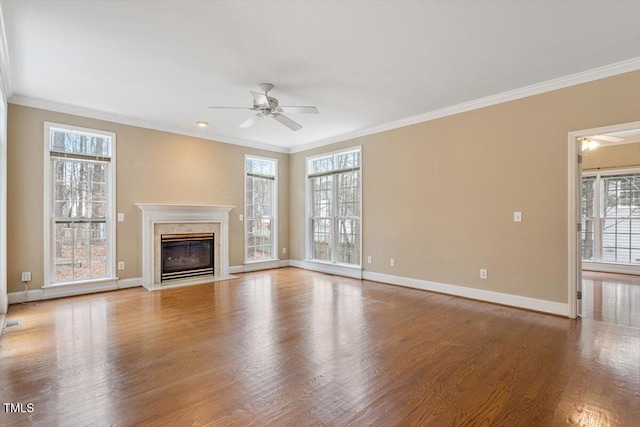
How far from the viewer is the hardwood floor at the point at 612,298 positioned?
359cm

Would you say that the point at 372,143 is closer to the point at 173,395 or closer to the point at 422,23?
the point at 422,23

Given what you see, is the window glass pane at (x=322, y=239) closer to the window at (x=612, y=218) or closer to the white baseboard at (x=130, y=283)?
the white baseboard at (x=130, y=283)

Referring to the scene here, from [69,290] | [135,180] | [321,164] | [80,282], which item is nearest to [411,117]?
[321,164]

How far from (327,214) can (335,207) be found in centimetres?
28

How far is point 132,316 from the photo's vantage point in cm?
368

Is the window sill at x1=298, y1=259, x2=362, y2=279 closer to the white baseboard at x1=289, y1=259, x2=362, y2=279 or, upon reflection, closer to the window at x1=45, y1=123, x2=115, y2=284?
the white baseboard at x1=289, y1=259, x2=362, y2=279

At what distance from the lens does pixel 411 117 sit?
5.02 m

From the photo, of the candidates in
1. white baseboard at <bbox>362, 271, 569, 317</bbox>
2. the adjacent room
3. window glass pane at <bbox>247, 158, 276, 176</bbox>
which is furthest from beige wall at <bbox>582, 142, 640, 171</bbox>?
window glass pane at <bbox>247, 158, 276, 176</bbox>

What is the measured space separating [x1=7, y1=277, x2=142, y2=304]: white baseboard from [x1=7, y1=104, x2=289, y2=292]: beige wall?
0.08 metres

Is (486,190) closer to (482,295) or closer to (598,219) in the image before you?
(482,295)

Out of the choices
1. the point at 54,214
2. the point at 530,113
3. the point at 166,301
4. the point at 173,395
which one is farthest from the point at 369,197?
the point at 54,214

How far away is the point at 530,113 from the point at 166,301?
536 centimetres

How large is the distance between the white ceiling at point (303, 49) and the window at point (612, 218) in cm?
473

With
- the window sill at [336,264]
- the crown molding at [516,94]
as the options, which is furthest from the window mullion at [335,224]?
the crown molding at [516,94]
